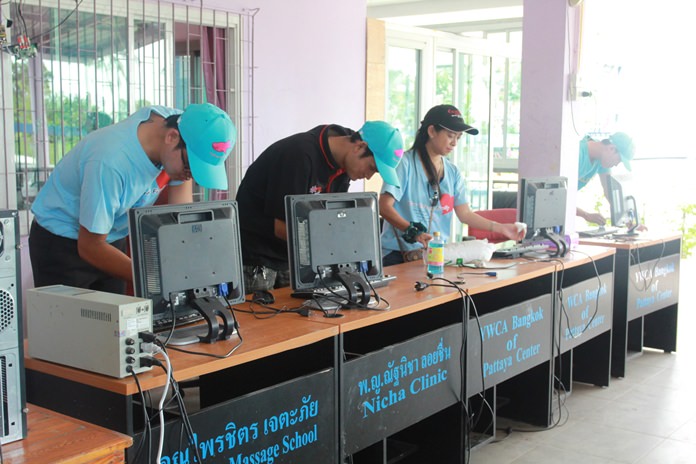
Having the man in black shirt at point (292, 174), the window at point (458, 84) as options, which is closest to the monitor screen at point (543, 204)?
the man in black shirt at point (292, 174)

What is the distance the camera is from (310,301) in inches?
105

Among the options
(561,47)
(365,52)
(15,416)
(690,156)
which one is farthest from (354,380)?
(690,156)

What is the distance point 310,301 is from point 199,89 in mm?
2899

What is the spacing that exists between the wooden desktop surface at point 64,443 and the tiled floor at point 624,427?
2022 millimetres

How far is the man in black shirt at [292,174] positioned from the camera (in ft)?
9.70

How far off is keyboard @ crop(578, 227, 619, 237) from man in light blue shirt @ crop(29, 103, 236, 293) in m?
3.11

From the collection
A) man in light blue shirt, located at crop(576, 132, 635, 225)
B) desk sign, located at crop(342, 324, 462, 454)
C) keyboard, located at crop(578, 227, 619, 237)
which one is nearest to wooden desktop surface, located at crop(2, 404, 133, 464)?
desk sign, located at crop(342, 324, 462, 454)

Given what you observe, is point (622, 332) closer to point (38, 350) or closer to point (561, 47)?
point (561, 47)

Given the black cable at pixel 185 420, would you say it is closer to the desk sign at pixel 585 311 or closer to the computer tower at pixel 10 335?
the computer tower at pixel 10 335

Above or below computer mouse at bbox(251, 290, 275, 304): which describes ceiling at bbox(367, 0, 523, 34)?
above

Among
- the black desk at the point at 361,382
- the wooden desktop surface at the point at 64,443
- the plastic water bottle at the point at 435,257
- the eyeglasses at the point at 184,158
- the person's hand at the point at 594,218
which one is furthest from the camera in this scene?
the person's hand at the point at 594,218

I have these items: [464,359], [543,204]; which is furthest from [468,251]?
[464,359]

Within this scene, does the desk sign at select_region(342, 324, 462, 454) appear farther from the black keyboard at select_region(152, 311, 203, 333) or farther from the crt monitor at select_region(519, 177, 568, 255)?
the crt monitor at select_region(519, 177, 568, 255)

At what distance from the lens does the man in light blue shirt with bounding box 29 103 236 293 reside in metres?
2.38
